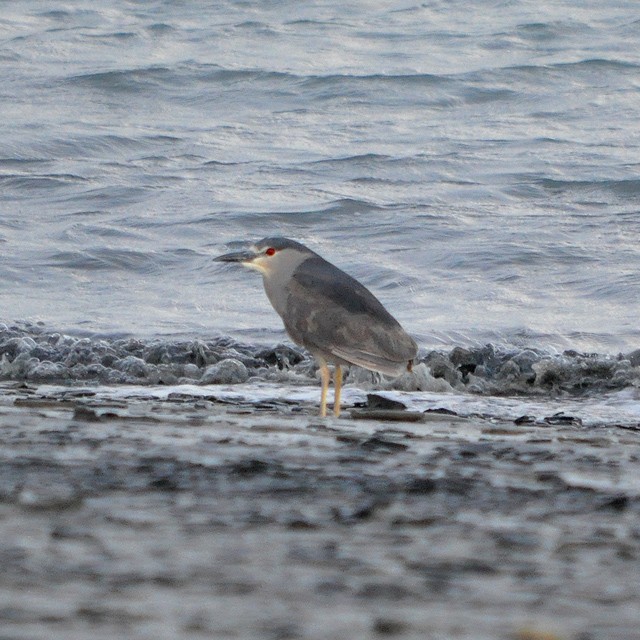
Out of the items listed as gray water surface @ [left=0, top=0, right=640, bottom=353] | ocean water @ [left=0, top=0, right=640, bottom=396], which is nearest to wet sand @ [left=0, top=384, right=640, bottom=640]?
ocean water @ [left=0, top=0, right=640, bottom=396]

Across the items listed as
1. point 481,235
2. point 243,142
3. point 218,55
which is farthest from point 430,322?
point 218,55

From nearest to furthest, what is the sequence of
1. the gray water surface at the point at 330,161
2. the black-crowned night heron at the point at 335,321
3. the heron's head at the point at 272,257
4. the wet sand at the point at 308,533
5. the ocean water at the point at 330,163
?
1. the wet sand at the point at 308,533
2. the black-crowned night heron at the point at 335,321
3. the heron's head at the point at 272,257
4. the ocean water at the point at 330,163
5. the gray water surface at the point at 330,161

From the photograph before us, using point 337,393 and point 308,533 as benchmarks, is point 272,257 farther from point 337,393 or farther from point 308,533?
point 308,533

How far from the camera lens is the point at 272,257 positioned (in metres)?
6.32

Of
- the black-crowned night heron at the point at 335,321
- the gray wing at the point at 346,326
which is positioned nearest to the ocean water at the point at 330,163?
the black-crowned night heron at the point at 335,321

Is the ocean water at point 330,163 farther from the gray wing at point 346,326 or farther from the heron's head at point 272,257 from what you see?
the gray wing at point 346,326

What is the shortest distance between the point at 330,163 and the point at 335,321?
28.6 feet

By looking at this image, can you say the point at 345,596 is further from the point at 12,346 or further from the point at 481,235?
the point at 481,235

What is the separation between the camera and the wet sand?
2.49 m

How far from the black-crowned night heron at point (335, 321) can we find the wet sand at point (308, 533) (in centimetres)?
139

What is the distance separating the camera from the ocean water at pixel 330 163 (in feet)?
32.8

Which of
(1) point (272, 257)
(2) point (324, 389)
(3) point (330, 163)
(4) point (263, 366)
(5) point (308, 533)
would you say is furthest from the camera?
(3) point (330, 163)

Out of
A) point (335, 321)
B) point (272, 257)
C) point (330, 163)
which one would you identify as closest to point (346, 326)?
point (335, 321)

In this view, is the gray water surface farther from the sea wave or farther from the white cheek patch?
the white cheek patch
